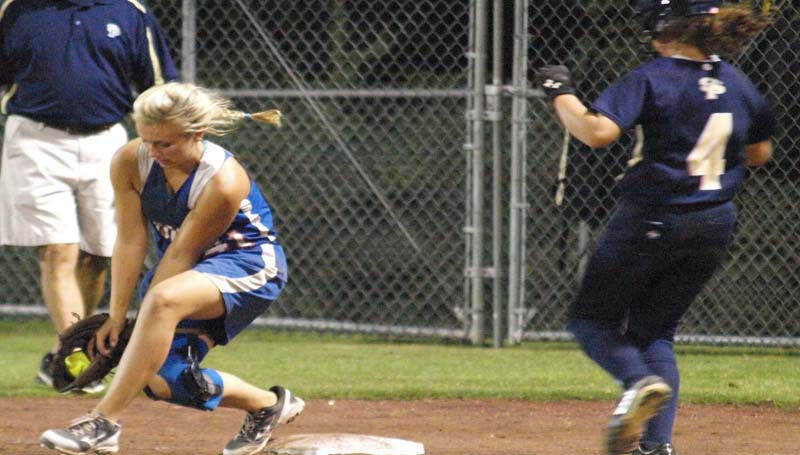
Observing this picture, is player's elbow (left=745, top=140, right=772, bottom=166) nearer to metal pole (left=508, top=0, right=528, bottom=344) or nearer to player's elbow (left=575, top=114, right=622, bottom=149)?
player's elbow (left=575, top=114, right=622, bottom=149)

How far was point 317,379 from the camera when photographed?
22.2ft

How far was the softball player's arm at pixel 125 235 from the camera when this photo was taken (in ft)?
15.1

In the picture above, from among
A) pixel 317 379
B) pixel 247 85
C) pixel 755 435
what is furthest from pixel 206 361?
pixel 755 435

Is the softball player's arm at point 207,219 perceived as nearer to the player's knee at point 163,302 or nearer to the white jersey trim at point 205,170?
the white jersey trim at point 205,170

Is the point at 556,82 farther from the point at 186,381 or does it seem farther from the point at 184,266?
the point at 186,381

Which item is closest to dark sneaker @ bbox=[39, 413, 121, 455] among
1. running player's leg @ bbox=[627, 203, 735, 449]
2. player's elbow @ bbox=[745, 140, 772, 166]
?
running player's leg @ bbox=[627, 203, 735, 449]

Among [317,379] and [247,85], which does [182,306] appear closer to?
[317,379]

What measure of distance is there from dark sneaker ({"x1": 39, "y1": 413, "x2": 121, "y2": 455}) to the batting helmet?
201 centimetres

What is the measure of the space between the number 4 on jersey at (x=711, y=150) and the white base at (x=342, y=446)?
1.41m

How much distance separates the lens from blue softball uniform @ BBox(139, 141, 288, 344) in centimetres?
449

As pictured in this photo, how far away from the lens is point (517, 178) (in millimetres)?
7906

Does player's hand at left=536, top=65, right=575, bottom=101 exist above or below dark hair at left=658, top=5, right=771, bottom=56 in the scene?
below

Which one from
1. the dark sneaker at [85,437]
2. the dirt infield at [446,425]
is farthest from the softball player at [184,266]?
the dirt infield at [446,425]

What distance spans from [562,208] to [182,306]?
4.10 meters
